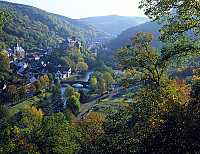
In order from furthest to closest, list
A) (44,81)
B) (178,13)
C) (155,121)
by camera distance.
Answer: (44,81)
(155,121)
(178,13)

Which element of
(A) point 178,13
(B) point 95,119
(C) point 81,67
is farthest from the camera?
(C) point 81,67

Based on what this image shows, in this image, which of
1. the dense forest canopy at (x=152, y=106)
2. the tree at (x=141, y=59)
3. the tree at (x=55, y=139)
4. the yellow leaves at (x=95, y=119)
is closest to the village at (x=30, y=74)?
the yellow leaves at (x=95, y=119)

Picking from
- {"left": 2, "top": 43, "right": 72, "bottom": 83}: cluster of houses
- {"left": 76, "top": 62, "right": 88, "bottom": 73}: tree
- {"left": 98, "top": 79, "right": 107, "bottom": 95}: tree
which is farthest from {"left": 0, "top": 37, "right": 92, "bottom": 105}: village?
{"left": 98, "top": 79, "right": 107, "bottom": 95}: tree

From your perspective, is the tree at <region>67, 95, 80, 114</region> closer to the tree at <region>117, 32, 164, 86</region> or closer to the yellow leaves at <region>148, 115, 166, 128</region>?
the tree at <region>117, 32, 164, 86</region>

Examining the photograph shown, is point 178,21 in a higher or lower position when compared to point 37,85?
higher

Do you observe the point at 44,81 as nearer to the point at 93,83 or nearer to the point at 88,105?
the point at 93,83

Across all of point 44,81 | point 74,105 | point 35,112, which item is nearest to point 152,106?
point 35,112

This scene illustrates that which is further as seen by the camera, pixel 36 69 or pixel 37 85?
pixel 36 69

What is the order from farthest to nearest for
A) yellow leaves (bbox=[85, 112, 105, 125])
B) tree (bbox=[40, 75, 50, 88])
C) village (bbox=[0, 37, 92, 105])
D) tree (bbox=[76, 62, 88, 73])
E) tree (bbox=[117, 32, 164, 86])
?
1. tree (bbox=[76, 62, 88, 73])
2. tree (bbox=[40, 75, 50, 88])
3. village (bbox=[0, 37, 92, 105])
4. yellow leaves (bbox=[85, 112, 105, 125])
5. tree (bbox=[117, 32, 164, 86])

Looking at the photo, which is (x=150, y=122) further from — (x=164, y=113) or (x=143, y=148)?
(x=143, y=148)

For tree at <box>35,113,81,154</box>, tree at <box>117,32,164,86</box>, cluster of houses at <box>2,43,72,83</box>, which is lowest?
cluster of houses at <box>2,43,72,83</box>

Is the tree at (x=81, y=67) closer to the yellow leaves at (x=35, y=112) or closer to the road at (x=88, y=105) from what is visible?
the road at (x=88, y=105)
